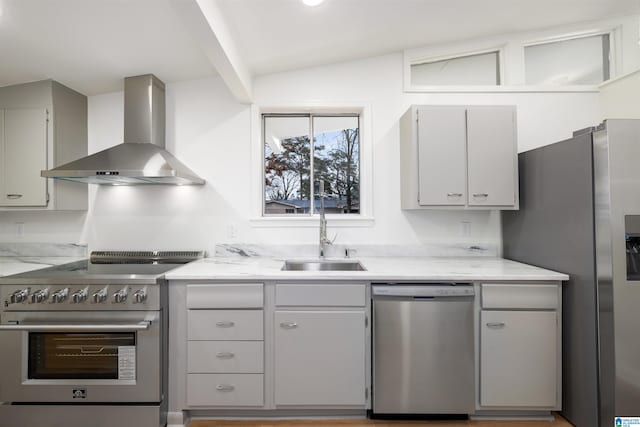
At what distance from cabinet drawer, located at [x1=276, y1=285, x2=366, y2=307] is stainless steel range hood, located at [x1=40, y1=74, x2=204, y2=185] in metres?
1.11

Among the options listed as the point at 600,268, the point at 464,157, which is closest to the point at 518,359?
the point at 600,268

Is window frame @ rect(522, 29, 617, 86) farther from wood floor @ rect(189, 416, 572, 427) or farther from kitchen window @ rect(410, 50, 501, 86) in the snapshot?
wood floor @ rect(189, 416, 572, 427)

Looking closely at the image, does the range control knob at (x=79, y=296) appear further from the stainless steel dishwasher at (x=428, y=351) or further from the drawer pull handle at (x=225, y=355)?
the stainless steel dishwasher at (x=428, y=351)

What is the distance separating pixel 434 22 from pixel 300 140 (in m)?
1.35

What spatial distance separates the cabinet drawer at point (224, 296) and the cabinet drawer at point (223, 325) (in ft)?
0.14

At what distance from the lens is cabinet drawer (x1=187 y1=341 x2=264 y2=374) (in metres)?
1.92

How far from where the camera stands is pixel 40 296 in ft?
5.99

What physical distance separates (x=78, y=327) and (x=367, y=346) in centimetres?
167

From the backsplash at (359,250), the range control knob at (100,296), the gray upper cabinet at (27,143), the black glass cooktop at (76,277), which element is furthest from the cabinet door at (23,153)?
the backsplash at (359,250)

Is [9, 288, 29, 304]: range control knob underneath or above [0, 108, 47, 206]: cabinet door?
underneath

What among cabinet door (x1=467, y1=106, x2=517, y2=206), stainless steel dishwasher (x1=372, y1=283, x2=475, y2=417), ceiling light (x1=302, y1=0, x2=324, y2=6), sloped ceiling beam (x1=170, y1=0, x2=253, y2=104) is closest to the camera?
sloped ceiling beam (x1=170, y1=0, x2=253, y2=104)

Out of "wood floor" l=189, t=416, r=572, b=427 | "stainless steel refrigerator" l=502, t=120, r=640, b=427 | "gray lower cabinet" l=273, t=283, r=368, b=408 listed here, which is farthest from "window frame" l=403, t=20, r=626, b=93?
"wood floor" l=189, t=416, r=572, b=427

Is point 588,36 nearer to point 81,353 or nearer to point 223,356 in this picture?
point 223,356

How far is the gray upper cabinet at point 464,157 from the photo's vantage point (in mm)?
2275
